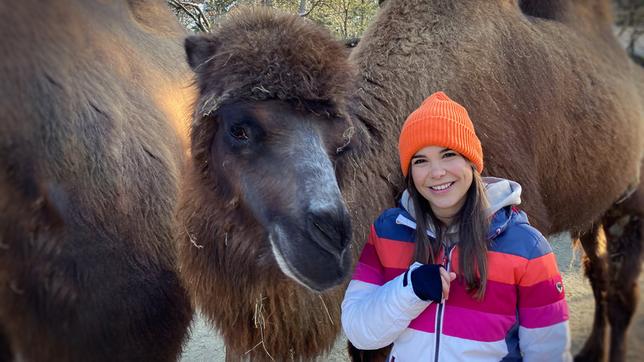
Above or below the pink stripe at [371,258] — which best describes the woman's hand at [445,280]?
above

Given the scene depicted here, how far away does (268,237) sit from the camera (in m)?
2.42

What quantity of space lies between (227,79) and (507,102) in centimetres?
172

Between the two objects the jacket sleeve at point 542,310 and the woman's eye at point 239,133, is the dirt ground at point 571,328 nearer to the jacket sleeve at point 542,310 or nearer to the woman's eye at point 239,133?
the jacket sleeve at point 542,310

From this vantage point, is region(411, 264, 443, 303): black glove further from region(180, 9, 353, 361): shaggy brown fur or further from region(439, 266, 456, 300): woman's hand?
region(180, 9, 353, 361): shaggy brown fur

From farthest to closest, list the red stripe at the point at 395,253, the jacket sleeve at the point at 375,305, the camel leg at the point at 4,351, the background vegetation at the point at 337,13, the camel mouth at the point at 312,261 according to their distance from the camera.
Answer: the camel leg at the point at 4,351, the red stripe at the point at 395,253, the camel mouth at the point at 312,261, the jacket sleeve at the point at 375,305, the background vegetation at the point at 337,13

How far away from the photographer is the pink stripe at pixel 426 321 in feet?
6.98

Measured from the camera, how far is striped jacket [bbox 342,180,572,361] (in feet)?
6.51

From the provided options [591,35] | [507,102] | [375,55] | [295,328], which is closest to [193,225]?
[295,328]

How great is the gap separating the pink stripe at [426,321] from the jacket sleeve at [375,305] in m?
0.07

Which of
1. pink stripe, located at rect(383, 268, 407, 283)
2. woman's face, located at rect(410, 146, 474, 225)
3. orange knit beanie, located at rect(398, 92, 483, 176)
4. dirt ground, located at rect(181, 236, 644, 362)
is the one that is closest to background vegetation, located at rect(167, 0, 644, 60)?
dirt ground, located at rect(181, 236, 644, 362)

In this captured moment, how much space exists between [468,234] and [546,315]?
361 mm

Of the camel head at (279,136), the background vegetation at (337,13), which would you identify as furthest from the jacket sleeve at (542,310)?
the background vegetation at (337,13)

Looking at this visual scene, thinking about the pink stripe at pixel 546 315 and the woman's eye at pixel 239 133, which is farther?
the woman's eye at pixel 239 133

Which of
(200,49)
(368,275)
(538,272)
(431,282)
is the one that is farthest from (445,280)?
(200,49)
